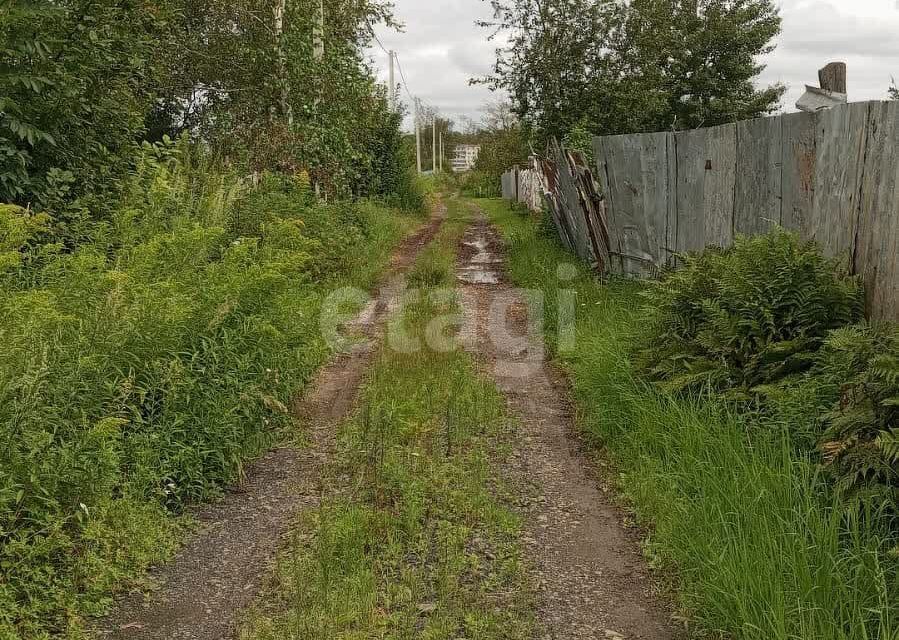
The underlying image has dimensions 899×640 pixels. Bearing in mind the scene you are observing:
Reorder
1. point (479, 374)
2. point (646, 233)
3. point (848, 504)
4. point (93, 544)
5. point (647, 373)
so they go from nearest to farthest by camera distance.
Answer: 1. point (848, 504)
2. point (93, 544)
3. point (647, 373)
4. point (479, 374)
5. point (646, 233)

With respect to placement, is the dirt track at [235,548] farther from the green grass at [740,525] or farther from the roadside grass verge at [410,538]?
the green grass at [740,525]

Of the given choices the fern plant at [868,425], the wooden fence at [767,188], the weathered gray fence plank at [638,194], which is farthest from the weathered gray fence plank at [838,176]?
the weathered gray fence plank at [638,194]

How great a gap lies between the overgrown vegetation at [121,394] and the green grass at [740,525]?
2.34 metres

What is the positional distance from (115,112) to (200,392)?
13.1 ft

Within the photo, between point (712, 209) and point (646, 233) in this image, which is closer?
point (712, 209)

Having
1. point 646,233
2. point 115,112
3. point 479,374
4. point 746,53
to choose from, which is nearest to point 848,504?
point 479,374

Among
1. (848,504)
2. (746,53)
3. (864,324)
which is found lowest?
(848,504)

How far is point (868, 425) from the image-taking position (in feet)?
10.9

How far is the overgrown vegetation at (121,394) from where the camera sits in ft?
10.7

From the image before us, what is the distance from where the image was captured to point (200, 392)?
4734 millimetres

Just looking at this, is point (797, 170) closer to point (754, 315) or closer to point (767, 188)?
point (767, 188)

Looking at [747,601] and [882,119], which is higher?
[882,119]

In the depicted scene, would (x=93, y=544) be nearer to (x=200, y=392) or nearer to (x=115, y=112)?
(x=200, y=392)

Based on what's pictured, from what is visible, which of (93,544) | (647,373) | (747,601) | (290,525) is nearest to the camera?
(747,601)
